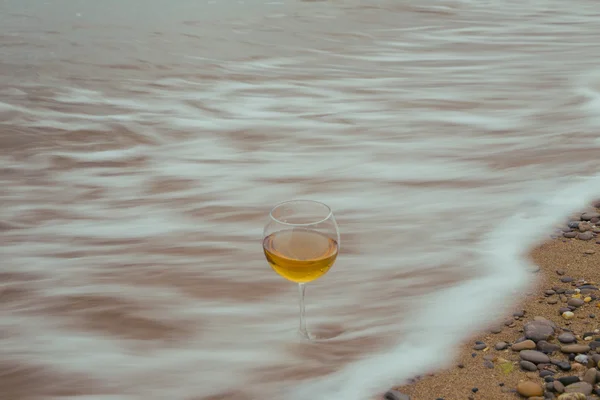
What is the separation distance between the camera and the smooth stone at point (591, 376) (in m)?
1.70

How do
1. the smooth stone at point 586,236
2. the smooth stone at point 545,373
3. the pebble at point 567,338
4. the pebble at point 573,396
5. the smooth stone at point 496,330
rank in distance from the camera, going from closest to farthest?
the pebble at point 573,396
the smooth stone at point 545,373
the pebble at point 567,338
the smooth stone at point 496,330
the smooth stone at point 586,236

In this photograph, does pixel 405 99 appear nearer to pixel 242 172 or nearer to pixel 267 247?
pixel 242 172

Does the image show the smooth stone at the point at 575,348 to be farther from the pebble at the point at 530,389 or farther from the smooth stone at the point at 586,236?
the smooth stone at the point at 586,236

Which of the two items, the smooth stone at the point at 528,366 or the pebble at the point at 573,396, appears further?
the smooth stone at the point at 528,366

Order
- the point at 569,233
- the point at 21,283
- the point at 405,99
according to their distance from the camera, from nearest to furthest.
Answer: the point at 21,283, the point at 569,233, the point at 405,99

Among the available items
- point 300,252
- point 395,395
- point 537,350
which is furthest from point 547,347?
point 300,252

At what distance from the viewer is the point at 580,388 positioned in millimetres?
1681

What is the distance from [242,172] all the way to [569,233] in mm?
1465

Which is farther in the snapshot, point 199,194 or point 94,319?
point 199,194

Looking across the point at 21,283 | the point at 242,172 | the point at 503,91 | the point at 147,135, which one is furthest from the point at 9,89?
the point at 503,91

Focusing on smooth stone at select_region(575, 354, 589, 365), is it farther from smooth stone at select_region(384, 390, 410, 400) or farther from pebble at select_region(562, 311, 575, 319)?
smooth stone at select_region(384, 390, 410, 400)

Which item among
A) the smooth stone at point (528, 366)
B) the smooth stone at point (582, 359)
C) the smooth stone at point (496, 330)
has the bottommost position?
the smooth stone at point (496, 330)

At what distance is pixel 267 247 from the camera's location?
1.77 metres

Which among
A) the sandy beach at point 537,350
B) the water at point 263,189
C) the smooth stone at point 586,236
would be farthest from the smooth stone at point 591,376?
the smooth stone at point 586,236
